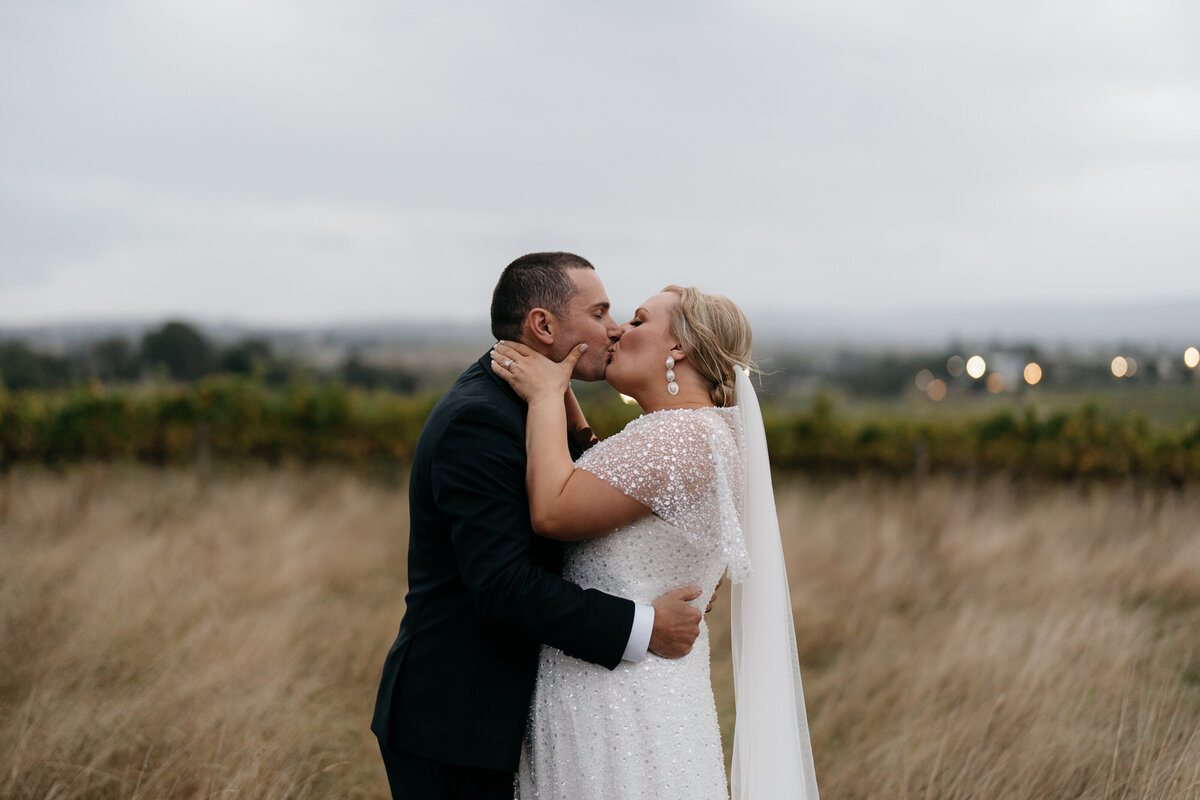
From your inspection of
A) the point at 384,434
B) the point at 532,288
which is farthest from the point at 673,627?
the point at 384,434

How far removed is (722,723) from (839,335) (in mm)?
30961

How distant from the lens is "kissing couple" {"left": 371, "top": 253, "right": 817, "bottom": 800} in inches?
88.7

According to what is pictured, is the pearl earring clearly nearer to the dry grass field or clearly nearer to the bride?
the bride

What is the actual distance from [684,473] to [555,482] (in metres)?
0.38

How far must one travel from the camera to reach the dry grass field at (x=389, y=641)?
4082 millimetres

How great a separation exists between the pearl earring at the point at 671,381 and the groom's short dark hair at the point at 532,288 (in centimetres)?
38

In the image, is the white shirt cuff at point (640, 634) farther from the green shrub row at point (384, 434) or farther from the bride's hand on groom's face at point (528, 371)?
the green shrub row at point (384, 434)

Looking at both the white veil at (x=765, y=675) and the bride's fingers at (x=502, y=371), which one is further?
the white veil at (x=765, y=675)

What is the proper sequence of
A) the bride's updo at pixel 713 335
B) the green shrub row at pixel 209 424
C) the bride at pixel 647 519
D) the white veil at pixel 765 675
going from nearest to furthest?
the bride at pixel 647 519 → the bride's updo at pixel 713 335 → the white veil at pixel 765 675 → the green shrub row at pixel 209 424

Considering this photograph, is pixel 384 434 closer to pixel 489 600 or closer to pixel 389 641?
pixel 389 641

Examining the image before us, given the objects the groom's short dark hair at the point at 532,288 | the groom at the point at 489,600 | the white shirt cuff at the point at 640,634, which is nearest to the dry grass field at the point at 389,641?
the groom at the point at 489,600

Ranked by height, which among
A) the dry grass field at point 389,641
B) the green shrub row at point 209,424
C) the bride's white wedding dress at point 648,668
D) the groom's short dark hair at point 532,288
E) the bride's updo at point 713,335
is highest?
the groom's short dark hair at point 532,288

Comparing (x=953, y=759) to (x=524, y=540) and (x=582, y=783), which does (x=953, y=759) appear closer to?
(x=582, y=783)

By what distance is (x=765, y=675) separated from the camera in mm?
2910
